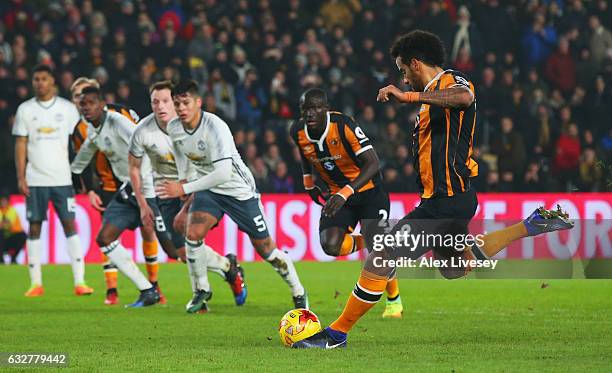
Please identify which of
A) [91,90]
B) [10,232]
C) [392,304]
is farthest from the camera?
[10,232]

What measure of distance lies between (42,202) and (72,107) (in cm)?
114

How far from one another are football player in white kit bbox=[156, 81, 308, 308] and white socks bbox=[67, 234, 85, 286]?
288 centimetres

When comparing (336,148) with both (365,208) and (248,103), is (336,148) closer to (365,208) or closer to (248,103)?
(365,208)

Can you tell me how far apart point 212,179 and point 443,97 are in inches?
130

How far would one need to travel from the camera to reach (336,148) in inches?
426

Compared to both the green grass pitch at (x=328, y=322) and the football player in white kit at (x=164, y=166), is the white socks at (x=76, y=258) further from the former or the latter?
the football player in white kit at (x=164, y=166)

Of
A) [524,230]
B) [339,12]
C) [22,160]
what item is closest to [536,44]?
[339,12]

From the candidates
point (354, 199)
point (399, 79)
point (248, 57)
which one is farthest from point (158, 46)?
point (354, 199)

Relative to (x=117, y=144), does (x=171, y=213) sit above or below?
below

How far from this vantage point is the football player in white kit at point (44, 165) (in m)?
13.5

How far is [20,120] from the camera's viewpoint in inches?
532

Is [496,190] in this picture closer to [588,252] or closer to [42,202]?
[42,202]

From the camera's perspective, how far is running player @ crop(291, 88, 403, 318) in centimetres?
1055

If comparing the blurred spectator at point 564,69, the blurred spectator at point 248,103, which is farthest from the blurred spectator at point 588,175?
the blurred spectator at point 248,103
